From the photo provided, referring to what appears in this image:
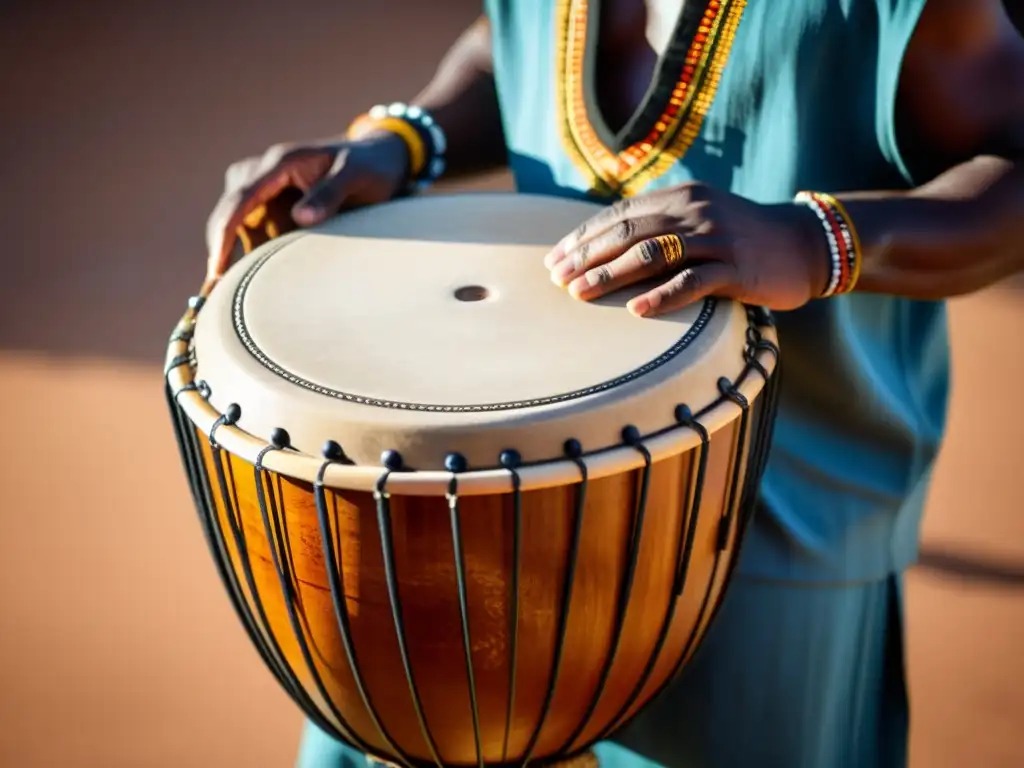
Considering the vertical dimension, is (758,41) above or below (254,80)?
above

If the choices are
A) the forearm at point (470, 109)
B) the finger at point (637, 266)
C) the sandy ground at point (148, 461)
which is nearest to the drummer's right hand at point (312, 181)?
the forearm at point (470, 109)

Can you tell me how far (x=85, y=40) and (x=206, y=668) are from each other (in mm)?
3484

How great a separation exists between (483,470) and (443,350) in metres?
0.12

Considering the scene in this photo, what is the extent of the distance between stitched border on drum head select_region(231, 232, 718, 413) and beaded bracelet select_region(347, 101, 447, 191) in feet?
1.37

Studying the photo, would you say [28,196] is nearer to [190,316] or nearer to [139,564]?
[139,564]

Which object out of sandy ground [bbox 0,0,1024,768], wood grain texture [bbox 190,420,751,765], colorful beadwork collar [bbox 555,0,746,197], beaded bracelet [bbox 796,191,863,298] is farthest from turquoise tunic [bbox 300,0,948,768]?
sandy ground [bbox 0,0,1024,768]

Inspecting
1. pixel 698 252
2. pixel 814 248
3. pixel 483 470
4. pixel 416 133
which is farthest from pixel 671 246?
pixel 416 133

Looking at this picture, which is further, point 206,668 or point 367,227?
point 206,668

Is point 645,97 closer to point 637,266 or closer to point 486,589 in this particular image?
→ point 637,266

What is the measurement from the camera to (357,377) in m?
0.82

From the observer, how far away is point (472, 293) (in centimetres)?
93

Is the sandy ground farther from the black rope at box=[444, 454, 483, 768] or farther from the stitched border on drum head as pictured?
the stitched border on drum head

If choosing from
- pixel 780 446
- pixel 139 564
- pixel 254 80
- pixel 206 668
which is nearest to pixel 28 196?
pixel 254 80

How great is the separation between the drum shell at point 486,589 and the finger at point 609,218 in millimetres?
184
